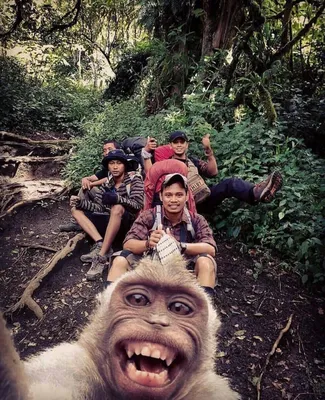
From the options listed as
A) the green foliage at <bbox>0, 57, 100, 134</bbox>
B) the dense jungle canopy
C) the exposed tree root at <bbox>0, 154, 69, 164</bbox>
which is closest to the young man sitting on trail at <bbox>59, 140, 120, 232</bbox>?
the dense jungle canopy

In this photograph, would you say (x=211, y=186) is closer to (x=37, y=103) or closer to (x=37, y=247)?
(x=37, y=247)

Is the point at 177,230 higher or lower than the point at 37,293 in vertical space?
higher

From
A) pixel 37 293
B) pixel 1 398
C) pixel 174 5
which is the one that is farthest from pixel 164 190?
pixel 174 5

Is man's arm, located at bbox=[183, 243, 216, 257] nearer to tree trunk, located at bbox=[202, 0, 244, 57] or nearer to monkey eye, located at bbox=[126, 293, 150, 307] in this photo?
monkey eye, located at bbox=[126, 293, 150, 307]

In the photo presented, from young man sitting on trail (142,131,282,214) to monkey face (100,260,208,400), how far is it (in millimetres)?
1989

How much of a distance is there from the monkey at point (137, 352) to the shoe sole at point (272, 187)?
1.93m

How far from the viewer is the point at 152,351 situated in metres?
0.78

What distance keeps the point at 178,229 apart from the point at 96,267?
0.71m

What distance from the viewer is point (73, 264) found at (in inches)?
92.1

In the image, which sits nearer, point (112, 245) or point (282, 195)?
point (112, 245)

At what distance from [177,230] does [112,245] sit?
0.91 metres

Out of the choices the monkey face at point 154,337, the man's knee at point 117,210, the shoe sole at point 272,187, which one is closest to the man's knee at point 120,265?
the monkey face at point 154,337

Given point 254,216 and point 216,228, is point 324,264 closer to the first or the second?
point 254,216

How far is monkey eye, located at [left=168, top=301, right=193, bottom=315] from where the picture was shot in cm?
90
